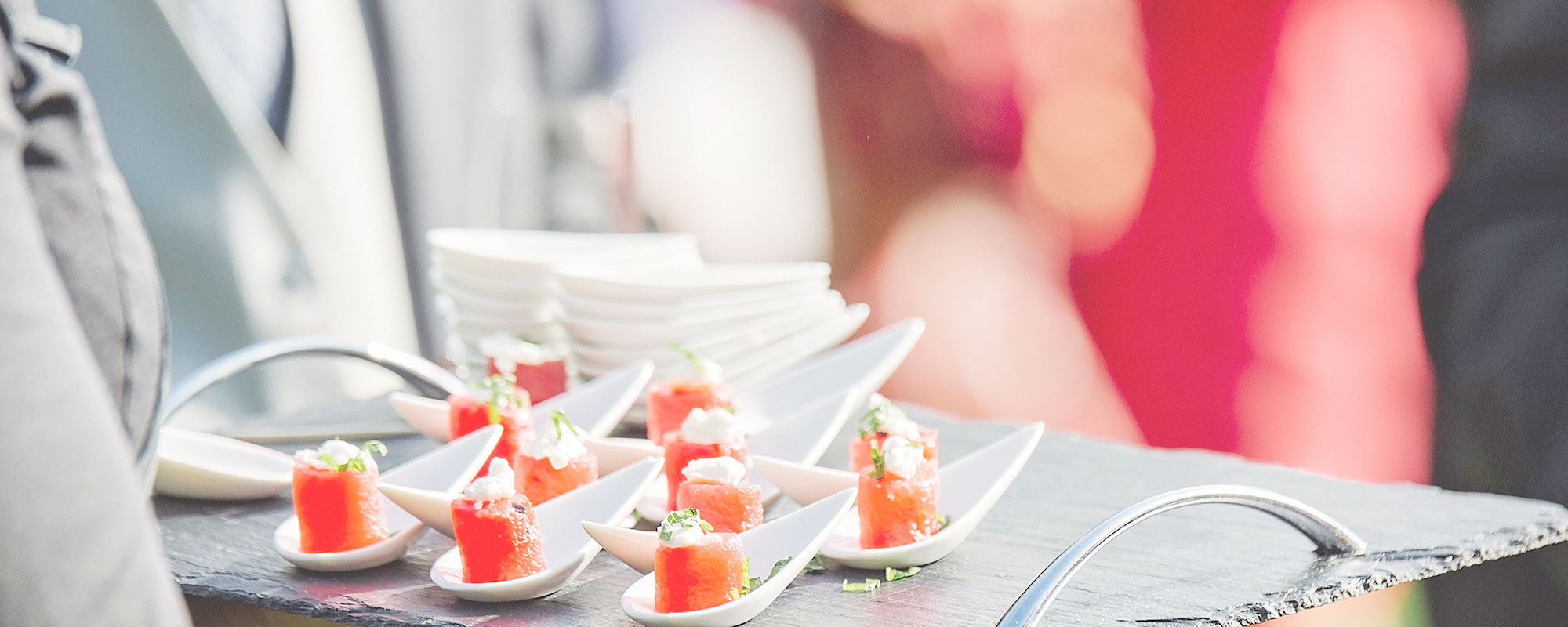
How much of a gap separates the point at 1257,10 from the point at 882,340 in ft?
5.13

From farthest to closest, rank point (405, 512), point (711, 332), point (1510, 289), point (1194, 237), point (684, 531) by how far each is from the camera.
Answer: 1. point (1194, 237)
2. point (1510, 289)
3. point (711, 332)
4. point (405, 512)
5. point (684, 531)

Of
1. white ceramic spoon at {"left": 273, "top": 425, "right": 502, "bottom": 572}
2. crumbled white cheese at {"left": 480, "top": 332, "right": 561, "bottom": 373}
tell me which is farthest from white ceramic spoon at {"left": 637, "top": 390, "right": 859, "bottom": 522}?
crumbled white cheese at {"left": 480, "top": 332, "right": 561, "bottom": 373}

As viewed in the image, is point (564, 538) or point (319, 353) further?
point (319, 353)

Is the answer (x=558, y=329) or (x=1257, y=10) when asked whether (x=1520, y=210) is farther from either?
(x=558, y=329)

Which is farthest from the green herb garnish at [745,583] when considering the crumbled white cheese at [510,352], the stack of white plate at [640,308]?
the crumbled white cheese at [510,352]

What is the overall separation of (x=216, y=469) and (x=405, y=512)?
282 millimetres

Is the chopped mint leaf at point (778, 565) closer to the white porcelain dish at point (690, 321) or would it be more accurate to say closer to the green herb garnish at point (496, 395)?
the green herb garnish at point (496, 395)

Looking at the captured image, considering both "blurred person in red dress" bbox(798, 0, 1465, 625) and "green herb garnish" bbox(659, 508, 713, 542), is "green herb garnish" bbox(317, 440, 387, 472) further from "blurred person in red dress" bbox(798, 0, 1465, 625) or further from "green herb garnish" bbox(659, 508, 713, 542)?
"blurred person in red dress" bbox(798, 0, 1465, 625)

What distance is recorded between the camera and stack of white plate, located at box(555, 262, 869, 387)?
158cm

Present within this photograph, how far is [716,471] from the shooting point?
1090mm

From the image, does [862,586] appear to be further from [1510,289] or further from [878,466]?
[1510,289]

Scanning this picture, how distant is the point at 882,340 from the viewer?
5.19 ft

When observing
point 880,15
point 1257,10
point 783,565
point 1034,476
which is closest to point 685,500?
point 783,565

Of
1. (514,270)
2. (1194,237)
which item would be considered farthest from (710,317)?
(1194,237)
